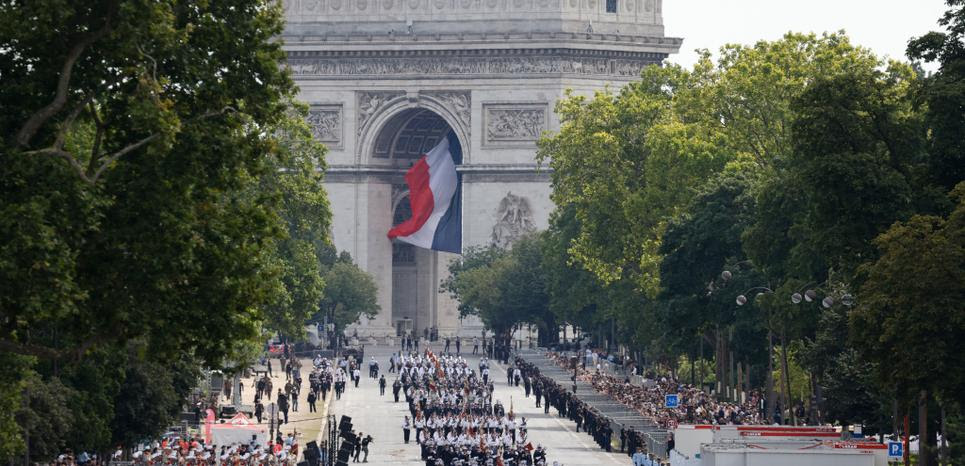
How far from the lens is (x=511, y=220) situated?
172 metres

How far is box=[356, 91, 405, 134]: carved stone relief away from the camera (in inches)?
6777

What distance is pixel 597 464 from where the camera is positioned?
265 ft

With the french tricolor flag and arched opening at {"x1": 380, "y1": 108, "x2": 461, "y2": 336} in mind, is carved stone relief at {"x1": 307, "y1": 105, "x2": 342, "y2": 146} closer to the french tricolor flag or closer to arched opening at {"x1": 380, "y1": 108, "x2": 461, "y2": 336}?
arched opening at {"x1": 380, "y1": 108, "x2": 461, "y2": 336}

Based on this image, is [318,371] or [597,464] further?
[318,371]

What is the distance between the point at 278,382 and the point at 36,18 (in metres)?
85.9

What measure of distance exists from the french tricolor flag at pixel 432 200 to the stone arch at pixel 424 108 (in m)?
1.46

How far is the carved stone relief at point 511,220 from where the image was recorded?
17125 centimetres

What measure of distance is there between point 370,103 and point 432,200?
852 cm

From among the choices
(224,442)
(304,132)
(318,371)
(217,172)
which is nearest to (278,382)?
(318,371)

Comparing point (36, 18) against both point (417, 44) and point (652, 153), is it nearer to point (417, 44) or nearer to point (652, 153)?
point (652, 153)

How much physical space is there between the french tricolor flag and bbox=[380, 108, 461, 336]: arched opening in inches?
215

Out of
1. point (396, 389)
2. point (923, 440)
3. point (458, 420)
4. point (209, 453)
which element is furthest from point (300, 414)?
point (923, 440)

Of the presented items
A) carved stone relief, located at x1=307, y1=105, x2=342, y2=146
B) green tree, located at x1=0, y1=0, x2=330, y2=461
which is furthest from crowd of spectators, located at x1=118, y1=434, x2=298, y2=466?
carved stone relief, located at x1=307, y1=105, x2=342, y2=146

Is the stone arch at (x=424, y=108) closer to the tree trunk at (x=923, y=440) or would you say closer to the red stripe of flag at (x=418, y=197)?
the red stripe of flag at (x=418, y=197)
